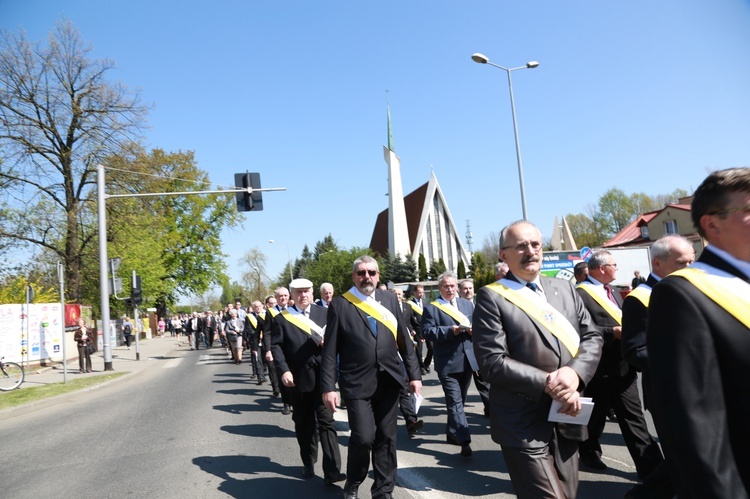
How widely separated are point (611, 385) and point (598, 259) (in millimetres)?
1155

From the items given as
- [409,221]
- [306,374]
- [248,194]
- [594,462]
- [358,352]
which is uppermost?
[409,221]

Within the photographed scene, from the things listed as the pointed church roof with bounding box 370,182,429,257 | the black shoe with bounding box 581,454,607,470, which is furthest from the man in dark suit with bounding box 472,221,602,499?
the pointed church roof with bounding box 370,182,429,257

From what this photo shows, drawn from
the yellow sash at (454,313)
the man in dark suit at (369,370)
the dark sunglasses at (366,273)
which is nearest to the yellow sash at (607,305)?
the man in dark suit at (369,370)

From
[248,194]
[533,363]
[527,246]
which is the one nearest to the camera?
[533,363]

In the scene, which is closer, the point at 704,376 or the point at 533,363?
the point at 704,376

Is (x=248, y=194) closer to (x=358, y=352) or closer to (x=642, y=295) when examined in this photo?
(x=358, y=352)

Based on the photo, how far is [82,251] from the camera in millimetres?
26156

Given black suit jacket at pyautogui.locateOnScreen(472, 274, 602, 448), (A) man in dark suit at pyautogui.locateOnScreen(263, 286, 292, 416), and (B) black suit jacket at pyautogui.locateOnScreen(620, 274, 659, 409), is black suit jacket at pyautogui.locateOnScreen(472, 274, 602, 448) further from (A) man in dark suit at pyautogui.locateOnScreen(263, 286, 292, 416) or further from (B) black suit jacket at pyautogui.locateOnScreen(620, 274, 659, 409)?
(A) man in dark suit at pyautogui.locateOnScreen(263, 286, 292, 416)

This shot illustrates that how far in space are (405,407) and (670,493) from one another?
4369 millimetres

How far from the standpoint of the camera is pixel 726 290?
1.62m

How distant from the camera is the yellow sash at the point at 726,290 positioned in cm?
158

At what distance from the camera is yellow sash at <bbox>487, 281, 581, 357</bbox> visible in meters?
3.08

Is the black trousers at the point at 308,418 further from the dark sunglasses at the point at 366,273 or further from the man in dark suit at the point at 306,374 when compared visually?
the dark sunglasses at the point at 366,273

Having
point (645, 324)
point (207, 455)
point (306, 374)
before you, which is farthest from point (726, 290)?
point (207, 455)
